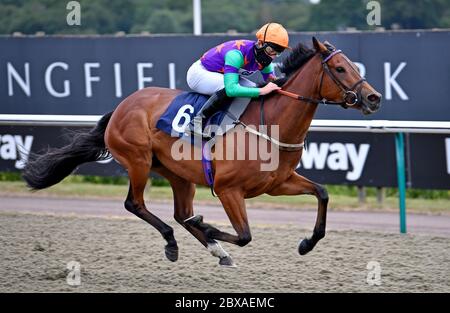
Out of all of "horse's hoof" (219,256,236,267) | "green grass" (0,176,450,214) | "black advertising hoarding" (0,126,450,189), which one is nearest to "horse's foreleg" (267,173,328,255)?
"horse's hoof" (219,256,236,267)

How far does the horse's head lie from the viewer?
18.8ft

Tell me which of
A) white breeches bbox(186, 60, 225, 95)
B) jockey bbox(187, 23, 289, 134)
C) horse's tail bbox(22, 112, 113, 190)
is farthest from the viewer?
horse's tail bbox(22, 112, 113, 190)

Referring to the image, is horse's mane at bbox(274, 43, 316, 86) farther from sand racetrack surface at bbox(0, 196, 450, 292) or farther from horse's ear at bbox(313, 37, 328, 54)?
sand racetrack surface at bbox(0, 196, 450, 292)

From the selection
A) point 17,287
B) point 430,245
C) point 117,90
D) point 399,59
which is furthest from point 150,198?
point 17,287

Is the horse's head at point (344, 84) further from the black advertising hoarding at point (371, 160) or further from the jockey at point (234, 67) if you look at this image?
the black advertising hoarding at point (371, 160)

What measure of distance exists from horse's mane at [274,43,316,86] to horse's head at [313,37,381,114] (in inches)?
4.8

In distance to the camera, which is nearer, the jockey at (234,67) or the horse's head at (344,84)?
the horse's head at (344,84)

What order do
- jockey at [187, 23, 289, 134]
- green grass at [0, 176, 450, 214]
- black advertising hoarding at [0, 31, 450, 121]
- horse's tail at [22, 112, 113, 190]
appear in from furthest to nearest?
green grass at [0, 176, 450, 214] < black advertising hoarding at [0, 31, 450, 121] < horse's tail at [22, 112, 113, 190] < jockey at [187, 23, 289, 134]

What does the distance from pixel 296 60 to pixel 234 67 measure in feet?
1.43

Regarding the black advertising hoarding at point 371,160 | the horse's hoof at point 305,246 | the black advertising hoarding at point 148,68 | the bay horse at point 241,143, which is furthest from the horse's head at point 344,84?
the black advertising hoarding at point 148,68

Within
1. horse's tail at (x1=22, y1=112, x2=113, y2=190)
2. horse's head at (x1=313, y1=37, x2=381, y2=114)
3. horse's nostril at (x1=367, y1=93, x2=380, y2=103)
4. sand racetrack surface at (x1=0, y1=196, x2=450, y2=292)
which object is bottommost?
sand racetrack surface at (x1=0, y1=196, x2=450, y2=292)

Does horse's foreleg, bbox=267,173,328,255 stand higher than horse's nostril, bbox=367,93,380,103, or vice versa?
horse's nostril, bbox=367,93,380,103

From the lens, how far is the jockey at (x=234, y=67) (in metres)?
6.14

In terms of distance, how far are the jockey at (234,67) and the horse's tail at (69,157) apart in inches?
41.8
